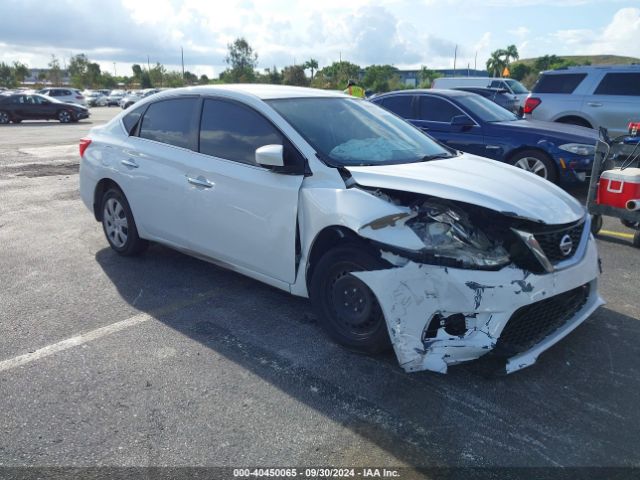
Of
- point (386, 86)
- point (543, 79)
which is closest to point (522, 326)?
point (543, 79)

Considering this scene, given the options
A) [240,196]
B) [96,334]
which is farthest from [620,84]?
[96,334]

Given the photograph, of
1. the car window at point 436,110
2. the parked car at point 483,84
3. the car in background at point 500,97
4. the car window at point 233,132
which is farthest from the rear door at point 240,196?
the parked car at point 483,84

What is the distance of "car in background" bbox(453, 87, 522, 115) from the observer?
58.6 ft

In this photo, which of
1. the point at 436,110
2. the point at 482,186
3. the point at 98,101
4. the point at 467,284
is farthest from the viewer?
the point at 98,101

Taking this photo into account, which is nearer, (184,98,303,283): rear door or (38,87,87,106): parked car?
(184,98,303,283): rear door

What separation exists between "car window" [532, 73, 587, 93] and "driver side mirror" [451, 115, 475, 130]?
4.67 meters

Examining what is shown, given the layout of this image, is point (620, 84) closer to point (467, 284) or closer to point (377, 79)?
point (467, 284)

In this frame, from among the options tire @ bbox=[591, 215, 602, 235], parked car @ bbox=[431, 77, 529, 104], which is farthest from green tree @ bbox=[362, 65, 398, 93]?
tire @ bbox=[591, 215, 602, 235]

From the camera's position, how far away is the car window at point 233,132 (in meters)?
4.07

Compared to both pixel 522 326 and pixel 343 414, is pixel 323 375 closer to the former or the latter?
pixel 343 414

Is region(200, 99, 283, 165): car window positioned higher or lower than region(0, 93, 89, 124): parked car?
higher

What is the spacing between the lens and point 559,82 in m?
11.8

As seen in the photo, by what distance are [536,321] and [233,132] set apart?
2.58 meters

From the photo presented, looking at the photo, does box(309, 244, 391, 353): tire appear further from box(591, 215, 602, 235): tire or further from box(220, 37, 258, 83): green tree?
box(220, 37, 258, 83): green tree
